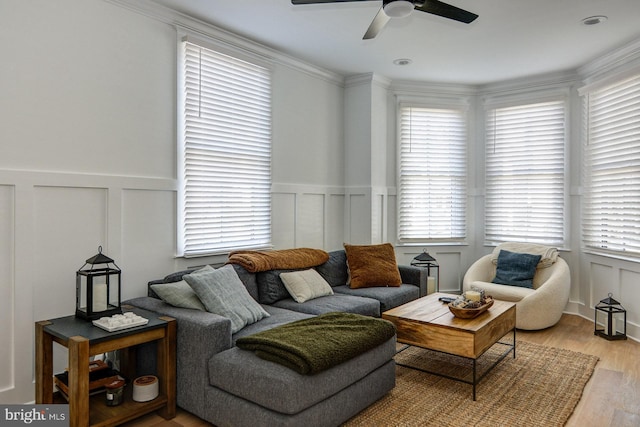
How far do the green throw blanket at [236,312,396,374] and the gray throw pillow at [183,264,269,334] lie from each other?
0.34 meters

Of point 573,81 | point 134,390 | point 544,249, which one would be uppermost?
point 573,81

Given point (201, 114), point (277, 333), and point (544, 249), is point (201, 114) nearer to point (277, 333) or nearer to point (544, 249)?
point (277, 333)

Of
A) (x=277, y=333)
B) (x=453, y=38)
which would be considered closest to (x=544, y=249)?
(x=453, y=38)

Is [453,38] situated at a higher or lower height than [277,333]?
higher

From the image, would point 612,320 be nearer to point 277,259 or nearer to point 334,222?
point 334,222

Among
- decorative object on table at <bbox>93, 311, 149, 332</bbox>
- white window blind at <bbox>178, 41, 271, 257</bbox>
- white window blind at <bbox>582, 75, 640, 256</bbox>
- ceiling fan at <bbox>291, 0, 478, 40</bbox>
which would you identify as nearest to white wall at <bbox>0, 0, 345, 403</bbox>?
white window blind at <bbox>178, 41, 271, 257</bbox>

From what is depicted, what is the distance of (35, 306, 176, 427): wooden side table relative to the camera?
2.13 m

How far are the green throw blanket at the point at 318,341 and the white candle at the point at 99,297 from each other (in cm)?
87

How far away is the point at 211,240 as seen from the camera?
12.2ft

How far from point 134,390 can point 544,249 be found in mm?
4329

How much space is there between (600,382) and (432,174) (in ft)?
10.0

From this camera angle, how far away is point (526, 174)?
5293 millimetres

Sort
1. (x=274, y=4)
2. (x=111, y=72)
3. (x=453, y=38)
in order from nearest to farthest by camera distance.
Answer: (x=111, y=72), (x=274, y=4), (x=453, y=38)

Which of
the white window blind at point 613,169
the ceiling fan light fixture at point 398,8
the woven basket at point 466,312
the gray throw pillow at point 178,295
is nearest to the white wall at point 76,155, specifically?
the gray throw pillow at point 178,295
